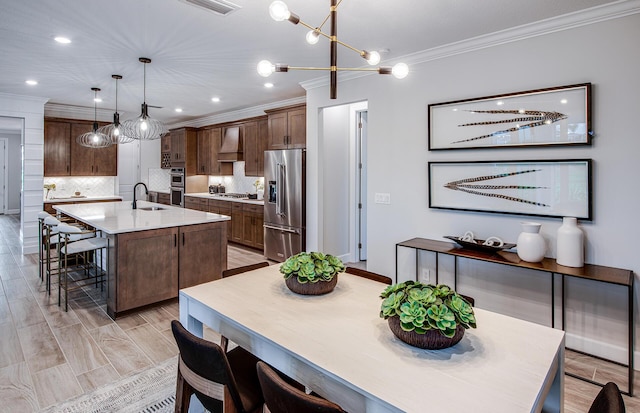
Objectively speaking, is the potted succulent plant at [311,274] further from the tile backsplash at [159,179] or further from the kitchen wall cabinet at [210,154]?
the tile backsplash at [159,179]

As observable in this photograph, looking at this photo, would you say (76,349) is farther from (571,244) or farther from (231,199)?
(231,199)

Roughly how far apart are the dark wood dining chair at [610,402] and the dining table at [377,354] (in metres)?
0.14

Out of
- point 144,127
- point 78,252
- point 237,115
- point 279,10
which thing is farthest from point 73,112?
point 279,10

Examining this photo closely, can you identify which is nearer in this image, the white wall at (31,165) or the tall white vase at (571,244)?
the tall white vase at (571,244)

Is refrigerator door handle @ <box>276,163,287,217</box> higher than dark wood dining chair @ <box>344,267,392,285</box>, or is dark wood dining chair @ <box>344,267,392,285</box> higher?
refrigerator door handle @ <box>276,163,287,217</box>

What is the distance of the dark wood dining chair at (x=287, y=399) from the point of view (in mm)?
1005

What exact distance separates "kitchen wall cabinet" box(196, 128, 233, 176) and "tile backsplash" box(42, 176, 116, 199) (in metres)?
1.99

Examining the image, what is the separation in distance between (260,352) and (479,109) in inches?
115

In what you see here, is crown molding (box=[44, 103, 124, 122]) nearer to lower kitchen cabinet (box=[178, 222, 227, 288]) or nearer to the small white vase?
lower kitchen cabinet (box=[178, 222, 227, 288])

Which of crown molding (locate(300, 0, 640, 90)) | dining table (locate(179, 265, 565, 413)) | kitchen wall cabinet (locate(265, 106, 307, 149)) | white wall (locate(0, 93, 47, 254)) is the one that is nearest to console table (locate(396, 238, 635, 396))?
dining table (locate(179, 265, 565, 413))

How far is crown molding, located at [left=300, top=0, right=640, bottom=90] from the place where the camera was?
2613 mm

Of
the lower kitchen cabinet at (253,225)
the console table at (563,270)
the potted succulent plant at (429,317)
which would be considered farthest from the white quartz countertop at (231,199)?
the potted succulent plant at (429,317)

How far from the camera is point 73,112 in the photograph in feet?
23.7

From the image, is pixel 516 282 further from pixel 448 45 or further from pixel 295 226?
pixel 295 226
